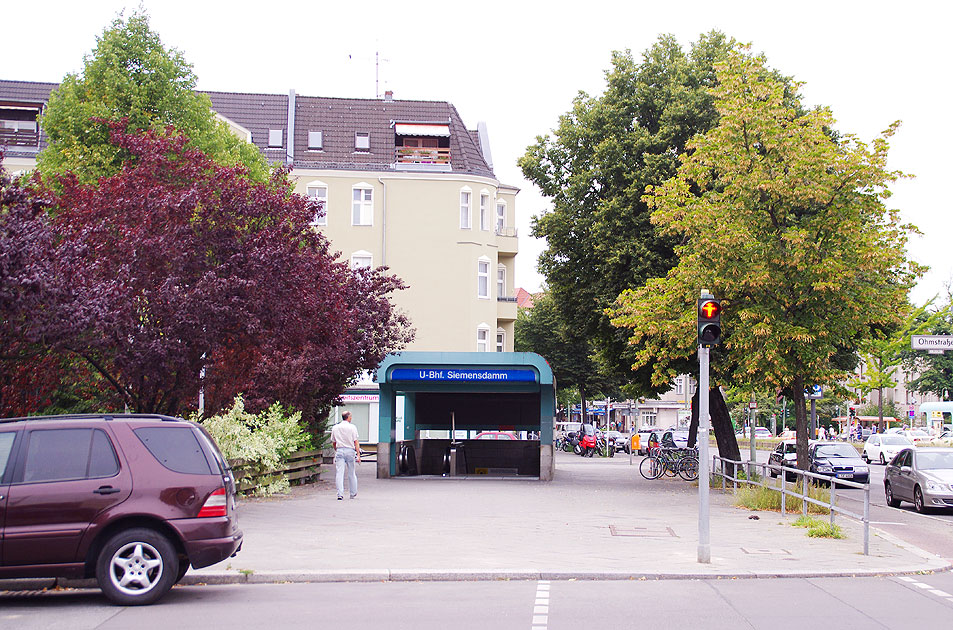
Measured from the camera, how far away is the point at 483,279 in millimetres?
49688

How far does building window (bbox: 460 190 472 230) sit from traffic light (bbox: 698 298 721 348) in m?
36.5

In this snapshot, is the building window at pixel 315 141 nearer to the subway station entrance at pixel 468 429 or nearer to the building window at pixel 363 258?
the building window at pixel 363 258

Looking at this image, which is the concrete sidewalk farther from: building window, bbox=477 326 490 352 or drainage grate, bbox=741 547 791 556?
building window, bbox=477 326 490 352


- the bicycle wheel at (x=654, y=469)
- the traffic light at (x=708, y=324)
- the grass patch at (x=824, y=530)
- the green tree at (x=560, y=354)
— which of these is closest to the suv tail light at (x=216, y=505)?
the traffic light at (x=708, y=324)

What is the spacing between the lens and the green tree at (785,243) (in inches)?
862

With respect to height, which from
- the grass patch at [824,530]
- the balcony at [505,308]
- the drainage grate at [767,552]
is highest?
the balcony at [505,308]

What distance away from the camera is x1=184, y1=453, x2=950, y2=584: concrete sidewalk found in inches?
468

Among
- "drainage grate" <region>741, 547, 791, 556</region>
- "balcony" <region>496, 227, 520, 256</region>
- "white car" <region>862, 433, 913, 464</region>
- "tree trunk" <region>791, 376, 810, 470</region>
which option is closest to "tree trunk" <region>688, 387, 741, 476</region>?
"tree trunk" <region>791, 376, 810, 470</region>

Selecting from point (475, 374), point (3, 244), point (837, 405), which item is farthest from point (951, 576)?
point (837, 405)

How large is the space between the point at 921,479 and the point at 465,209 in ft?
95.7

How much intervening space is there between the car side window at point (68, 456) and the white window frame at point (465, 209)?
39748 millimetres

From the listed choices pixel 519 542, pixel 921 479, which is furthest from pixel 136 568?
pixel 921 479

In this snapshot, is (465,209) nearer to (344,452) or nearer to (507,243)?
(507,243)

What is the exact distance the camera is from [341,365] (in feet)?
90.5
